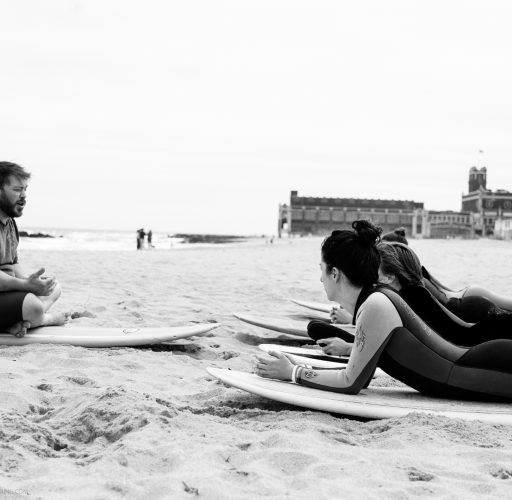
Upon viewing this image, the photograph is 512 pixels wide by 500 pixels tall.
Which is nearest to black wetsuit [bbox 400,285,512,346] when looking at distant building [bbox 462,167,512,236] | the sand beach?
the sand beach

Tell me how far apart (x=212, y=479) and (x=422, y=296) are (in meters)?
1.86

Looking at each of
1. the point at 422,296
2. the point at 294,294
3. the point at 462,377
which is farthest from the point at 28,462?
the point at 294,294

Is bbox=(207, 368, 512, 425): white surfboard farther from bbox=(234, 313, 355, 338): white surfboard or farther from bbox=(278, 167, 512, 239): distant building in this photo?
bbox=(278, 167, 512, 239): distant building

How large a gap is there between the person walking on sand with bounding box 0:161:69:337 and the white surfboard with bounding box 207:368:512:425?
1956mm

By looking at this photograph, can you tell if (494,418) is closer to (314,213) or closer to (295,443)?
(295,443)

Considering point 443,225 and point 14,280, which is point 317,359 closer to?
point 14,280

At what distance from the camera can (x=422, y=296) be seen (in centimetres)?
367

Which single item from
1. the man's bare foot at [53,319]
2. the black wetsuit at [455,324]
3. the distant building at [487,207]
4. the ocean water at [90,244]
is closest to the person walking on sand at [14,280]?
the man's bare foot at [53,319]

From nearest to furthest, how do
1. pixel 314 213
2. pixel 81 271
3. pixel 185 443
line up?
pixel 185 443 → pixel 81 271 → pixel 314 213

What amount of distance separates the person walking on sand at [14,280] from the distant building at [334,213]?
91.6 meters

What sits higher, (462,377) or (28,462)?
(462,377)

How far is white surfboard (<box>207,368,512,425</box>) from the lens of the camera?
301 cm

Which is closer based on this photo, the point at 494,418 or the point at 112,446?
the point at 112,446

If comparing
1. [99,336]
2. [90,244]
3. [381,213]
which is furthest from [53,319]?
[381,213]
